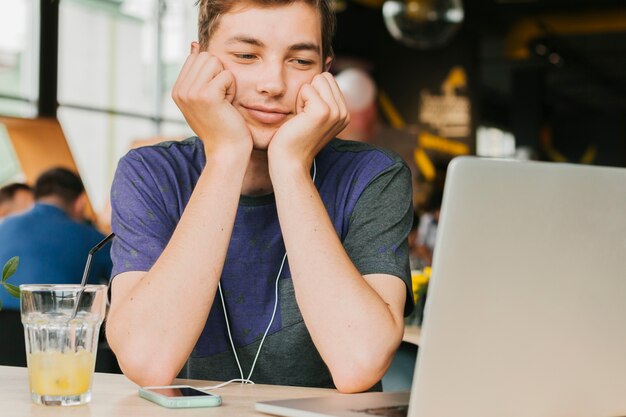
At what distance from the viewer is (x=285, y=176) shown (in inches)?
61.1

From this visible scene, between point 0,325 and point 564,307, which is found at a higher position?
point 564,307

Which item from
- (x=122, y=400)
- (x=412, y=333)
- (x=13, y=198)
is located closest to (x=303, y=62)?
(x=122, y=400)

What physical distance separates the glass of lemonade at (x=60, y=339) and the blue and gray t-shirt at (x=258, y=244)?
32 cm

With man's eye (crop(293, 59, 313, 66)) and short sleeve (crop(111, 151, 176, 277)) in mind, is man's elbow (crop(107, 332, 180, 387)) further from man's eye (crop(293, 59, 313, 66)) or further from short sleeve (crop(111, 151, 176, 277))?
man's eye (crop(293, 59, 313, 66))

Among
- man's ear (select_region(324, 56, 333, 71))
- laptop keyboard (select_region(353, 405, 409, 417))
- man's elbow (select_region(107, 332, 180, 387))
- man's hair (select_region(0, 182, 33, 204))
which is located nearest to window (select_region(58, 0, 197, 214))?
man's hair (select_region(0, 182, 33, 204))

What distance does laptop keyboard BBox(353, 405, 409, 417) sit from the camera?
110 cm

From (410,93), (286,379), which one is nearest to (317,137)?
(286,379)

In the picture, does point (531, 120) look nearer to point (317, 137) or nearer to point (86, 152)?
point (86, 152)

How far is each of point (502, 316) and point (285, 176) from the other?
0.66 m

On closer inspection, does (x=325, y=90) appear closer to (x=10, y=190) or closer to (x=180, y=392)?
(x=180, y=392)

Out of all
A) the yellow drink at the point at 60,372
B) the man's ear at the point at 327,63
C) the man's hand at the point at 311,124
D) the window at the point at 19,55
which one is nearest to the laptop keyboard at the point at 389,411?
the yellow drink at the point at 60,372

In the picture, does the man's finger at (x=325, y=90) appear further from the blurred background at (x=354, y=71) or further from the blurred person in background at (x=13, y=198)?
the blurred person in background at (x=13, y=198)

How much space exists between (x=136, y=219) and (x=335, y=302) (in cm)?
41

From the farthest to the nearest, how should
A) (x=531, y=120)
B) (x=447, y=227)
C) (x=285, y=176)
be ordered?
(x=531, y=120) → (x=285, y=176) → (x=447, y=227)
